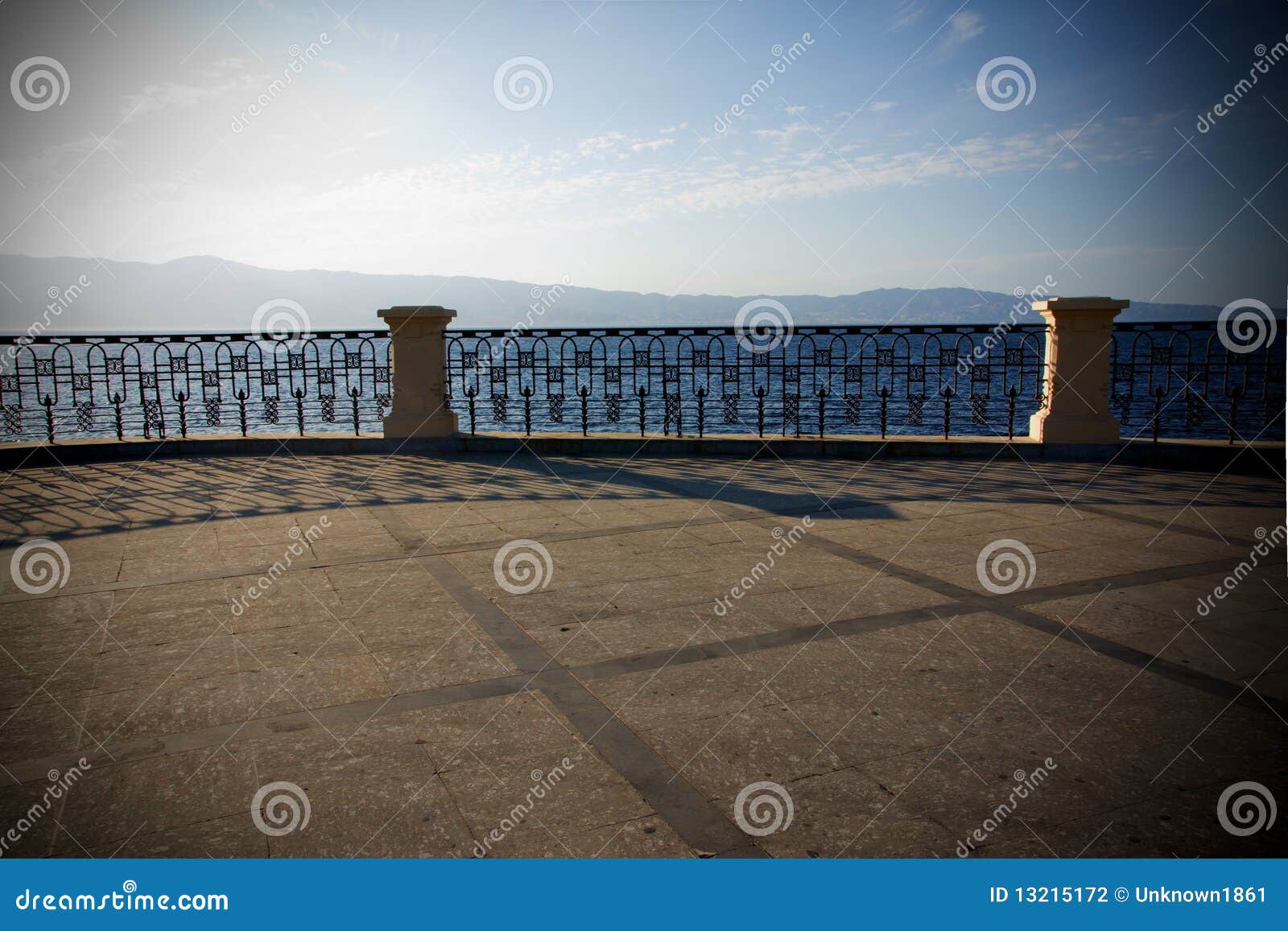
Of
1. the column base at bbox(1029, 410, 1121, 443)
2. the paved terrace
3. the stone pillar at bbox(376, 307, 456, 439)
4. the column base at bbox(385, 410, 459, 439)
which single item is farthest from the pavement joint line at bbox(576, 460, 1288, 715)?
the stone pillar at bbox(376, 307, 456, 439)

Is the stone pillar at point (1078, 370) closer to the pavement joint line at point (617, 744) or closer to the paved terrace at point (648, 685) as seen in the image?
the paved terrace at point (648, 685)

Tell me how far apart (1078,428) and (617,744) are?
10079mm

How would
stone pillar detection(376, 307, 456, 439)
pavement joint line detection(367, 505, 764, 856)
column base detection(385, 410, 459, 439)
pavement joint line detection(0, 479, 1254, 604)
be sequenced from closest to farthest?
pavement joint line detection(367, 505, 764, 856)
pavement joint line detection(0, 479, 1254, 604)
stone pillar detection(376, 307, 456, 439)
column base detection(385, 410, 459, 439)

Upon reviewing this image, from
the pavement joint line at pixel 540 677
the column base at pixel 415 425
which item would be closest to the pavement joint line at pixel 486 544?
the pavement joint line at pixel 540 677

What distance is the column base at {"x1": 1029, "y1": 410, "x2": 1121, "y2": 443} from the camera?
11305 mm

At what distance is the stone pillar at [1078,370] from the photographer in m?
11.0

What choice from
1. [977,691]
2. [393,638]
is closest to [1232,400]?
[977,691]

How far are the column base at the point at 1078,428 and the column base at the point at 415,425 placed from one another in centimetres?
872

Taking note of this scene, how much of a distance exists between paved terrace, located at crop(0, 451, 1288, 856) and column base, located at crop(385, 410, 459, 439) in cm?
463

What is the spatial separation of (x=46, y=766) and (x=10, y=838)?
1.84ft

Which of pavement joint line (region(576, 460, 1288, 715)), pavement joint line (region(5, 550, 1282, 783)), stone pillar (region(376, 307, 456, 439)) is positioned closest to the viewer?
pavement joint line (region(5, 550, 1282, 783))

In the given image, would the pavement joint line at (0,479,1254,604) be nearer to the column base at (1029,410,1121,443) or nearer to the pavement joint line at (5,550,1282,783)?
the pavement joint line at (5,550,1282,783)

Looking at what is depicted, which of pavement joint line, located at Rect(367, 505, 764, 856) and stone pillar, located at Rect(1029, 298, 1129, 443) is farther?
stone pillar, located at Rect(1029, 298, 1129, 443)

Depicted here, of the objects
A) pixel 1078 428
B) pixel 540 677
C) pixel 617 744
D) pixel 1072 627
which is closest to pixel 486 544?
pixel 540 677
